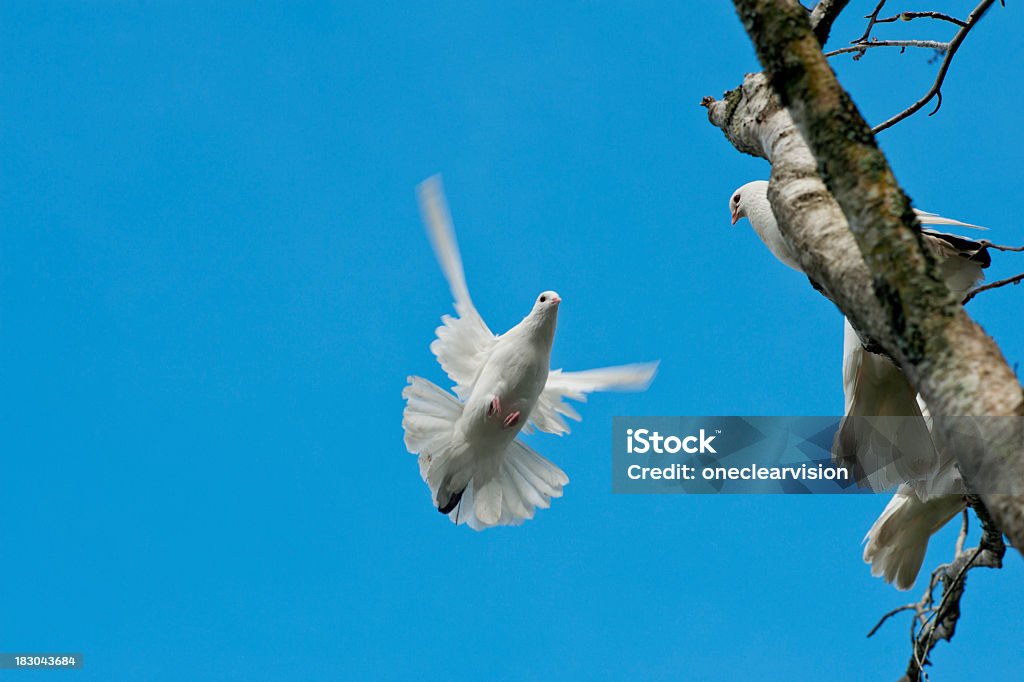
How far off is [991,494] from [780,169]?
1800 millimetres

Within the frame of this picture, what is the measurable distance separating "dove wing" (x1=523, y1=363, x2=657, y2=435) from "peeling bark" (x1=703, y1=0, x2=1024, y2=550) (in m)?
4.66

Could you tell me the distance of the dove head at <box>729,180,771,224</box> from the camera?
651 cm

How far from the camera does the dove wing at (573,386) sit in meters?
7.77

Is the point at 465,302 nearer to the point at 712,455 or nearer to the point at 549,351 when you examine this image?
the point at 549,351

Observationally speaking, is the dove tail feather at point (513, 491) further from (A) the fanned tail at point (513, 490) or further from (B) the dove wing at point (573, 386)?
(B) the dove wing at point (573, 386)

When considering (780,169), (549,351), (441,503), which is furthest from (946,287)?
(441,503)

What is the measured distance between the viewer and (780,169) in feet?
10.9

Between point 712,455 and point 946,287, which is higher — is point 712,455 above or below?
above

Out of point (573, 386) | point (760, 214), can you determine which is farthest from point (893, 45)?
point (573, 386)

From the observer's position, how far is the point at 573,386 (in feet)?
26.3

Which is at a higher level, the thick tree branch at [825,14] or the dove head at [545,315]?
the dove head at [545,315]

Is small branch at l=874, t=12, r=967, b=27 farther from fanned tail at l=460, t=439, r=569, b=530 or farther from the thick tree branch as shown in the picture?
fanned tail at l=460, t=439, r=569, b=530

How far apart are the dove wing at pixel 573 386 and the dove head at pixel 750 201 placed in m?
1.32

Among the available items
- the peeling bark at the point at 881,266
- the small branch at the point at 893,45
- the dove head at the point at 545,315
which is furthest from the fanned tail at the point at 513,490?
the peeling bark at the point at 881,266
